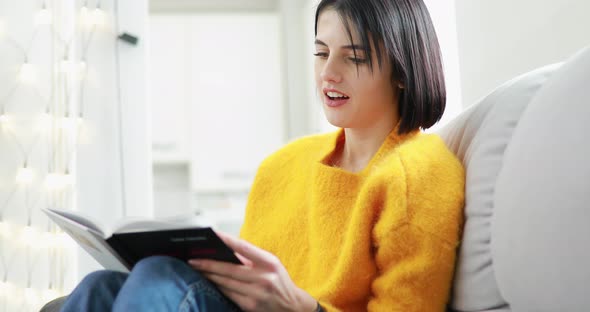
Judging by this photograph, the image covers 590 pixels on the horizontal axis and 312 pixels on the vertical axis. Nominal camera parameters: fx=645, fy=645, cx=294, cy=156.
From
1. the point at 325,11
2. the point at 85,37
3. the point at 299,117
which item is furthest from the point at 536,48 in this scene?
the point at 299,117

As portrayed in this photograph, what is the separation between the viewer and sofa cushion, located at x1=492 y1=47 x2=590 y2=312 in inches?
29.9

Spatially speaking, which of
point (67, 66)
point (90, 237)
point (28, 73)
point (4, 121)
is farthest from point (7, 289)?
point (90, 237)

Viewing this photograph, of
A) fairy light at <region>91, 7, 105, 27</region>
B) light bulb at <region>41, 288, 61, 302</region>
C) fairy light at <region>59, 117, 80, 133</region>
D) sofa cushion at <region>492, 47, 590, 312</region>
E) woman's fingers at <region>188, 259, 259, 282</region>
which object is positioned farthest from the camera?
fairy light at <region>91, 7, 105, 27</region>

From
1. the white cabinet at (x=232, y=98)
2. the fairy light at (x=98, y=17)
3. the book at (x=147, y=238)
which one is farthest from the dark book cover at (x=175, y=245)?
the white cabinet at (x=232, y=98)

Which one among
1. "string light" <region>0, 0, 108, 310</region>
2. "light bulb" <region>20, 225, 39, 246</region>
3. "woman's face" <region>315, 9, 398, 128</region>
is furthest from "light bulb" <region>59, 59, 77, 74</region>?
"woman's face" <region>315, 9, 398, 128</region>

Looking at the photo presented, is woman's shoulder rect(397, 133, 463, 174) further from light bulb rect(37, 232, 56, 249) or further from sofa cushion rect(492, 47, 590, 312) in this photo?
light bulb rect(37, 232, 56, 249)

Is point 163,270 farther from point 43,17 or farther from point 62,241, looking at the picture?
point 43,17

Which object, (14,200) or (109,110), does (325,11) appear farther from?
(109,110)

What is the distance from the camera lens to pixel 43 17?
87.0 inches

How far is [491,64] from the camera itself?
69.1 inches

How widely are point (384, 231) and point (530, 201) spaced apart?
307 millimetres

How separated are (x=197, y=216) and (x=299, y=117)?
3.85 meters

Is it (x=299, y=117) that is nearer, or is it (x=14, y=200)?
(x=14, y=200)

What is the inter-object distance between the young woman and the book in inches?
0.9
